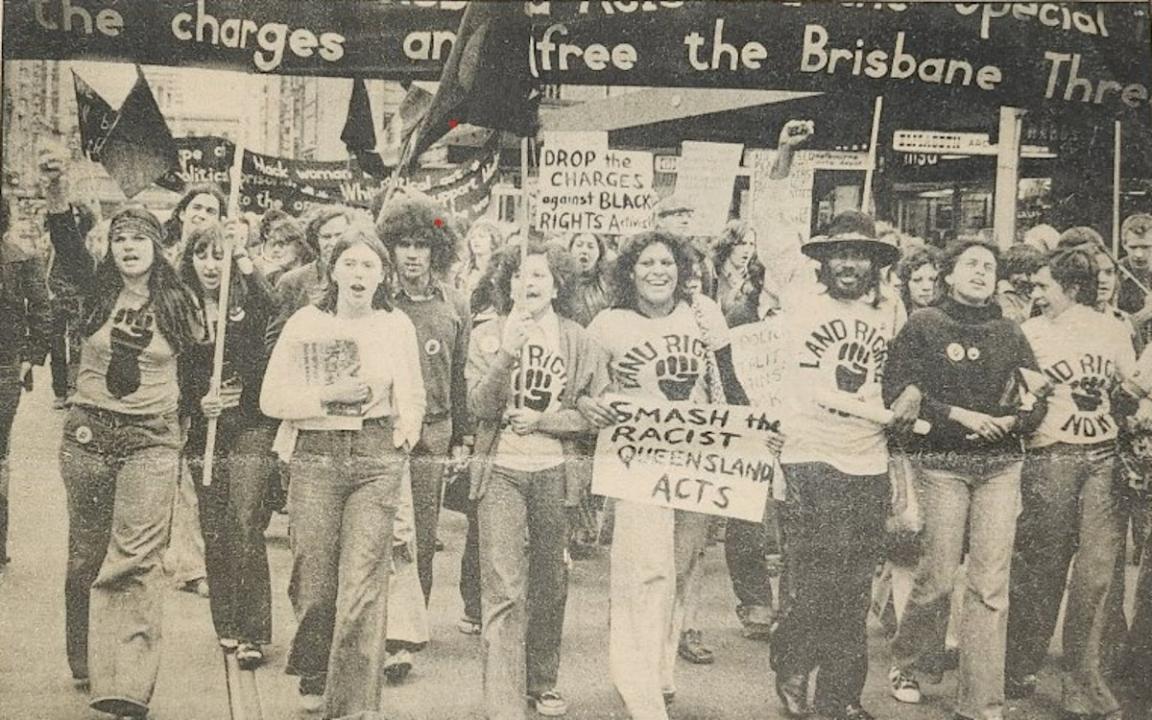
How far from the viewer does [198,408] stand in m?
2.69

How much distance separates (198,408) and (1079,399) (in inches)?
88.0

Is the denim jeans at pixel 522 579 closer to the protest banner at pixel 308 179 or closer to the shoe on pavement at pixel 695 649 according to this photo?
the shoe on pavement at pixel 695 649

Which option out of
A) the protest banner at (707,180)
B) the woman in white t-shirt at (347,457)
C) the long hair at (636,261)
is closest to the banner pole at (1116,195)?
the protest banner at (707,180)

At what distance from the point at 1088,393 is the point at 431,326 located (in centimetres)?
170

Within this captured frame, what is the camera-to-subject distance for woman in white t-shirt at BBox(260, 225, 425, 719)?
8.84 feet

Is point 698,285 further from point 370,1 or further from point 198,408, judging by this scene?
point 198,408

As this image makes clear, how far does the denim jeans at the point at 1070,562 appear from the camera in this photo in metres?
2.85

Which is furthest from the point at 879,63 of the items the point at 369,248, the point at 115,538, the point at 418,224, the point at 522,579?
the point at 115,538

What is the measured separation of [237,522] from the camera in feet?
8.84

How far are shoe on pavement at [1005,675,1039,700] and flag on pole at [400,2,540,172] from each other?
1.89 m

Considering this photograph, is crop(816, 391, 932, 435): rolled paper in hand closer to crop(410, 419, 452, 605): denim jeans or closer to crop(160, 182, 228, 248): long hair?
crop(410, 419, 452, 605): denim jeans

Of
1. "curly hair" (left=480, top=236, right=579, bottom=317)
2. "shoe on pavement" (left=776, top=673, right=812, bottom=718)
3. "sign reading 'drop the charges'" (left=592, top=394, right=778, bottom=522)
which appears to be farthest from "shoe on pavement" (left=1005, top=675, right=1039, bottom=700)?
"curly hair" (left=480, top=236, right=579, bottom=317)

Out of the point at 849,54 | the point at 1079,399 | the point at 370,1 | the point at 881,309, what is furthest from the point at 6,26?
the point at 1079,399

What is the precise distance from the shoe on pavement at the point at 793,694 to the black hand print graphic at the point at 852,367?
749 millimetres
